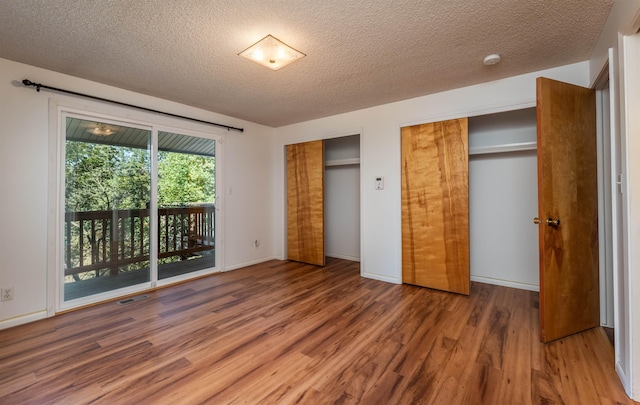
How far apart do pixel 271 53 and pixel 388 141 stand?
1.96 metres

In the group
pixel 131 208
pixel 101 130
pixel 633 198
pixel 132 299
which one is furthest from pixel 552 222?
pixel 101 130

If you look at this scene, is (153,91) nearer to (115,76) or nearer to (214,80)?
(115,76)

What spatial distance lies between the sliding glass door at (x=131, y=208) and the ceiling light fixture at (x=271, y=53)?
1.89 m

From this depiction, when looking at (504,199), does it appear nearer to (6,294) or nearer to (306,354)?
(306,354)

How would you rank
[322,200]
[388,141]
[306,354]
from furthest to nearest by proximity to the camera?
[322,200]
[388,141]
[306,354]

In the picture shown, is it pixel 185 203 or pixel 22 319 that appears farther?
pixel 185 203

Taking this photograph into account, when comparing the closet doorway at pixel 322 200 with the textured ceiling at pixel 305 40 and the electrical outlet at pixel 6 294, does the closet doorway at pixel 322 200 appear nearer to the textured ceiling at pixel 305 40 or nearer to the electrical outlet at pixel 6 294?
the textured ceiling at pixel 305 40

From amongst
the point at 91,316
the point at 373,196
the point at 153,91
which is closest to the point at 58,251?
the point at 91,316

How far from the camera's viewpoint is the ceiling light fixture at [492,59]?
240cm

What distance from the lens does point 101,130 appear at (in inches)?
120

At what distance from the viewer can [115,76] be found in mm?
2791

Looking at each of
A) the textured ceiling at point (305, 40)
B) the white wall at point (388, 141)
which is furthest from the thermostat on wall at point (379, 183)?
the textured ceiling at point (305, 40)

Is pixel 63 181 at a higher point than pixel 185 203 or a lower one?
higher

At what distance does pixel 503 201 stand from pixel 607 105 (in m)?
1.38
